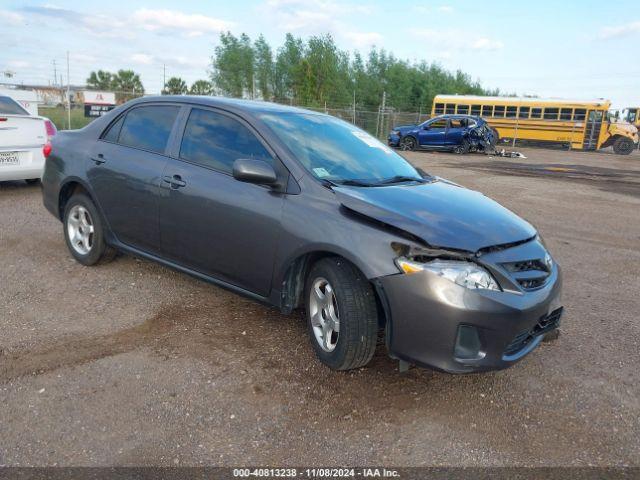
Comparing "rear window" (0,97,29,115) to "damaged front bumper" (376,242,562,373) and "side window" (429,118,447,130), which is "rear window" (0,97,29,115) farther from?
"side window" (429,118,447,130)

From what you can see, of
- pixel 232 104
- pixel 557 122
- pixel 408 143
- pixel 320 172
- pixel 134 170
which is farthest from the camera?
pixel 557 122

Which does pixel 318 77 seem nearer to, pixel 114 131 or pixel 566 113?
pixel 566 113

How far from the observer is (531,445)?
2.79 metres

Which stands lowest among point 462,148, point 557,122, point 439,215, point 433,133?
point 462,148

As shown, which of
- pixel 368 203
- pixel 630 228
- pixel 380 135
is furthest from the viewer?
pixel 380 135

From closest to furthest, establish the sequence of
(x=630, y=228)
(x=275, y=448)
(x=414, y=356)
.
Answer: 1. (x=275, y=448)
2. (x=414, y=356)
3. (x=630, y=228)

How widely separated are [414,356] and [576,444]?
0.92 metres

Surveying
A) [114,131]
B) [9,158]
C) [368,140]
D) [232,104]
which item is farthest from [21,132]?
[368,140]

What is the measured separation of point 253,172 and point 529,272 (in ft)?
5.74

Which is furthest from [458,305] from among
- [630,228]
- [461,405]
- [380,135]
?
[380,135]

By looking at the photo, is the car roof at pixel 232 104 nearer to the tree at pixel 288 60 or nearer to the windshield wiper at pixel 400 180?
the windshield wiper at pixel 400 180

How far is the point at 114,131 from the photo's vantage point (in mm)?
4840

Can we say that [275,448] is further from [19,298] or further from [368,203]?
[19,298]

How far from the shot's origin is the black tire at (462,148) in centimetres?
2348
